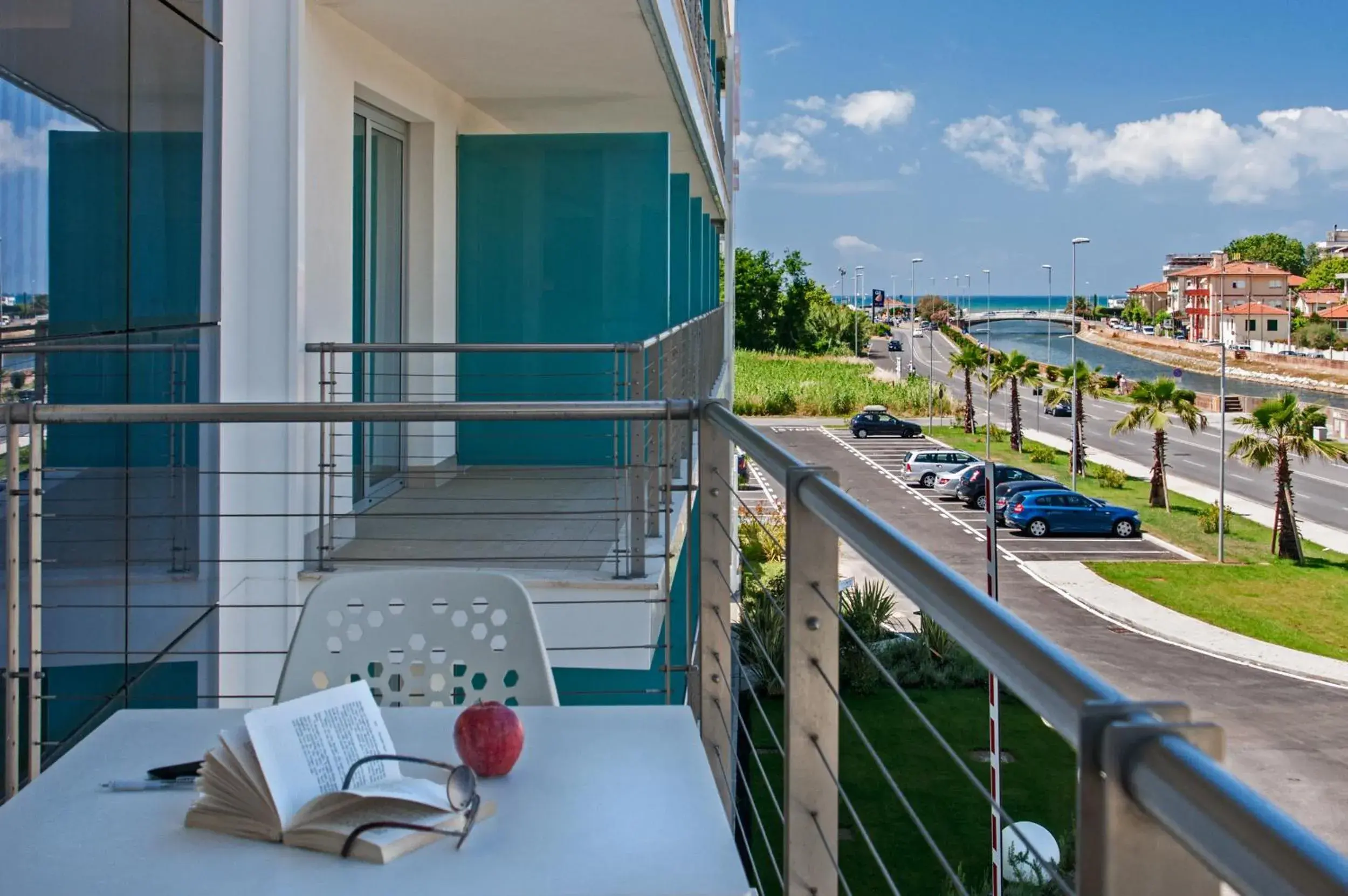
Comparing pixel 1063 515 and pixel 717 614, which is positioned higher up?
pixel 717 614

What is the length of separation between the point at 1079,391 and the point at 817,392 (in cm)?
1263

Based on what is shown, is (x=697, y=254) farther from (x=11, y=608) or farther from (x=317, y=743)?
(x=317, y=743)

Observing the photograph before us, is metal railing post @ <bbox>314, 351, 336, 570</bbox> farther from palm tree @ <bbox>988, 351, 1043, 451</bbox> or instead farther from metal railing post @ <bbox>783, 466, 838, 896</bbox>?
palm tree @ <bbox>988, 351, 1043, 451</bbox>

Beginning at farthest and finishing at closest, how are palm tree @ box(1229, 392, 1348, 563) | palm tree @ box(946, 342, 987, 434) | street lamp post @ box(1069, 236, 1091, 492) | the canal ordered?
1. the canal
2. palm tree @ box(946, 342, 987, 434)
3. street lamp post @ box(1069, 236, 1091, 492)
4. palm tree @ box(1229, 392, 1348, 563)

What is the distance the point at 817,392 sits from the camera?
65.1 m

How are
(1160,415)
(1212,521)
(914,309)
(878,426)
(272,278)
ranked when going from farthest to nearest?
(914,309) → (878,426) → (1160,415) → (1212,521) → (272,278)

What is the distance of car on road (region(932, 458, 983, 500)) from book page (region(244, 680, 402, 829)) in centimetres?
4453

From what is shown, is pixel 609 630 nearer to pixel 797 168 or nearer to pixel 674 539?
pixel 674 539

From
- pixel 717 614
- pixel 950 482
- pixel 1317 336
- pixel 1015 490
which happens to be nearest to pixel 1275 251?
pixel 1317 336

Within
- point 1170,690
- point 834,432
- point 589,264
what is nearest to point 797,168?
point 834,432

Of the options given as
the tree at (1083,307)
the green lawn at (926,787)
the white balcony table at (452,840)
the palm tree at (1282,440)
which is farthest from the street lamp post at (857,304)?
the white balcony table at (452,840)

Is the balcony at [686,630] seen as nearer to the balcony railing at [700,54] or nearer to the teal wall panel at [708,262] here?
the balcony railing at [700,54]

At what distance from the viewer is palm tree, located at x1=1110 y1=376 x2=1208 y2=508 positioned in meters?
48.0

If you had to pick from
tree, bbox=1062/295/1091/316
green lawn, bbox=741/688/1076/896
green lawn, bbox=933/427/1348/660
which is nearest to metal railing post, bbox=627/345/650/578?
green lawn, bbox=741/688/1076/896
